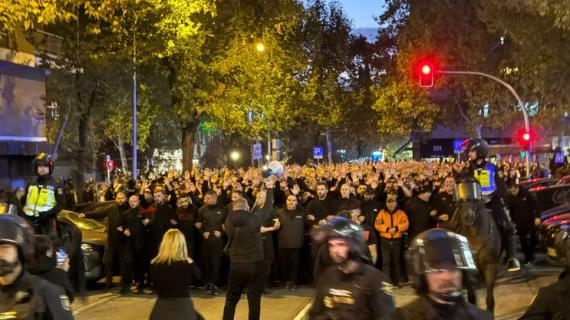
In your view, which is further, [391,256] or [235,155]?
[235,155]

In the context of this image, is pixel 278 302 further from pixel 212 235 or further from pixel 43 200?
pixel 43 200

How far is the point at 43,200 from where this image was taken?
807cm

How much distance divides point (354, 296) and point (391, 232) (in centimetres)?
817

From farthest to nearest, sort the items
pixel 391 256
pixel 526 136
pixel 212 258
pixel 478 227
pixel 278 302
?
pixel 526 136, pixel 212 258, pixel 391 256, pixel 278 302, pixel 478 227

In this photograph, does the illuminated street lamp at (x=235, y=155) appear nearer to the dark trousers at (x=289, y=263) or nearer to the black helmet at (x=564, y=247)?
the dark trousers at (x=289, y=263)

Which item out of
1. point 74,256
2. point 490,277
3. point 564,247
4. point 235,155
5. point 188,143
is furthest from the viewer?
point 235,155

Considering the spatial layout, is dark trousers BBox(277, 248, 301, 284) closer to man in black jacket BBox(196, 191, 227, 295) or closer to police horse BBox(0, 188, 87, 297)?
man in black jacket BBox(196, 191, 227, 295)

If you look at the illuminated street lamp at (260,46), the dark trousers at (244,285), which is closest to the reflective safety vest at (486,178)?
the dark trousers at (244,285)

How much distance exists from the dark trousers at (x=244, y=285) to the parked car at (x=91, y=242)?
183 inches

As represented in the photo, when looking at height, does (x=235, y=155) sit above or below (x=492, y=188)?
above

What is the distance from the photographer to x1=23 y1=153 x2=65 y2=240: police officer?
802 centimetres

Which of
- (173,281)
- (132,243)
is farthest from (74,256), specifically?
(132,243)

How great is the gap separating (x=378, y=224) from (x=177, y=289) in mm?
6384

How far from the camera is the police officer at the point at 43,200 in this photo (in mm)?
8016
